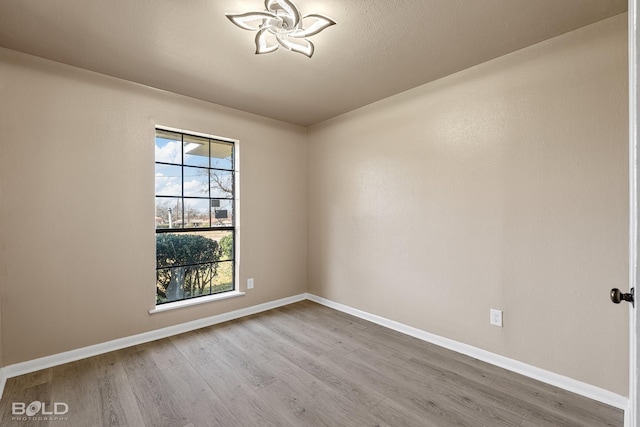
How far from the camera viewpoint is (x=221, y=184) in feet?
11.6

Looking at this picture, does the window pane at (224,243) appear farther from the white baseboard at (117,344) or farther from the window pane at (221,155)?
the window pane at (221,155)

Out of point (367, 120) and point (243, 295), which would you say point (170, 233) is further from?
point (367, 120)

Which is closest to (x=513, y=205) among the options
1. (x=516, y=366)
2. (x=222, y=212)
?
(x=516, y=366)

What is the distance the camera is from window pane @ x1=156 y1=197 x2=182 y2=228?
308cm

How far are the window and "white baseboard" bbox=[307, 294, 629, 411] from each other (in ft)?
6.15

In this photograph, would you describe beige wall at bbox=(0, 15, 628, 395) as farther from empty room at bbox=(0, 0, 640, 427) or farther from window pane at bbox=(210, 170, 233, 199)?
window pane at bbox=(210, 170, 233, 199)

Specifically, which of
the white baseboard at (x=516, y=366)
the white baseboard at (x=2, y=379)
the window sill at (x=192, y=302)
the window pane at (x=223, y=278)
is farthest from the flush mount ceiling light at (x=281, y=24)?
the white baseboard at (x=2, y=379)

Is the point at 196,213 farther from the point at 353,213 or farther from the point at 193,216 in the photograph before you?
the point at 353,213

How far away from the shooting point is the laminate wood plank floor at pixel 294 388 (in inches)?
71.7

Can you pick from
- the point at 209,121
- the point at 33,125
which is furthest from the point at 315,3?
the point at 33,125

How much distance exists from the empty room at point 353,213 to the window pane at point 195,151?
26 millimetres

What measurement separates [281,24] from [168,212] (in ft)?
7.19

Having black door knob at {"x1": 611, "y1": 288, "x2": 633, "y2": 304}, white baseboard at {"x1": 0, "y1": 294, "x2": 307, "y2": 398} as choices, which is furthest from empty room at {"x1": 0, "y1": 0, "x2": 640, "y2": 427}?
black door knob at {"x1": 611, "y1": 288, "x2": 633, "y2": 304}

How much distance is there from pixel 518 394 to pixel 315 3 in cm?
287
